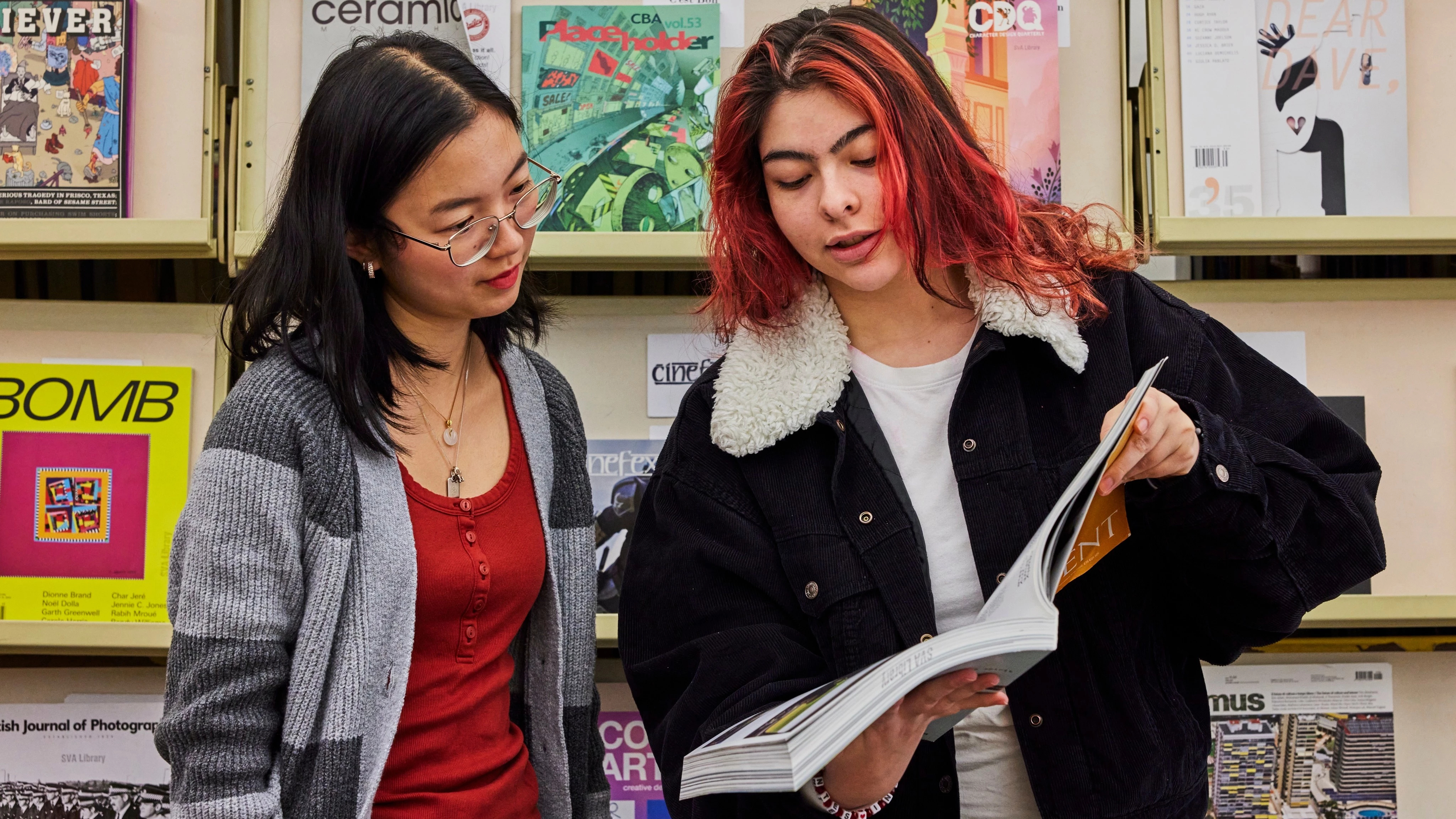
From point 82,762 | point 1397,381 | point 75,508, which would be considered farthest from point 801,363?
point 82,762

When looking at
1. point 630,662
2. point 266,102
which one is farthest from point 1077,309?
point 266,102

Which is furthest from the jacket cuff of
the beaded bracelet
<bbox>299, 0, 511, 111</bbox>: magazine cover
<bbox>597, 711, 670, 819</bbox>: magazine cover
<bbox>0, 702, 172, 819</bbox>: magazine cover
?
<bbox>0, 702, 172, 819</bbox>: magazine cover

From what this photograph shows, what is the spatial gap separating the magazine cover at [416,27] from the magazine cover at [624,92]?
4 cm

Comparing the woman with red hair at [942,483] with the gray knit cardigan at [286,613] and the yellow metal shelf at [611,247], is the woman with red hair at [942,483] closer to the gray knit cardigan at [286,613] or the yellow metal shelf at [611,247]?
the gray knit cardigan at [286,613]

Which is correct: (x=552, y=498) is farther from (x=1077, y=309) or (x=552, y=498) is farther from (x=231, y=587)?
(x=1077, y=309)

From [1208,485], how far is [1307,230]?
824mm

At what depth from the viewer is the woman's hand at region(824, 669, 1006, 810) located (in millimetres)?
748

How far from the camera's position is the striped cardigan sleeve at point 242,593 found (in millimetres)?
972

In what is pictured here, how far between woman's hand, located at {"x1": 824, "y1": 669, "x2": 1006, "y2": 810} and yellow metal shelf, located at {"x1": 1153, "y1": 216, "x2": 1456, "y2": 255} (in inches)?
Result: 37.6

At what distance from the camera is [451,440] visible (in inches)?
47.4

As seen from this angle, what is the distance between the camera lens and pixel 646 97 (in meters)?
1.62

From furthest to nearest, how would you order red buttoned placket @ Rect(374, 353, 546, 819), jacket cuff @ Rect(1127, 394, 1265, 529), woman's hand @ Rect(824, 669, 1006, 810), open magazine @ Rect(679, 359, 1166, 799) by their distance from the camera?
1. red buttoned placket @ Rect(374, 353, 546, 819)
2. jacket cuff @ Rect(1127, 394, 1265, 529)
3. woman's hand @ Rect(824, 669, 1006, 810)
4. open magazine @ Rect(679, 359, 1166, 799)

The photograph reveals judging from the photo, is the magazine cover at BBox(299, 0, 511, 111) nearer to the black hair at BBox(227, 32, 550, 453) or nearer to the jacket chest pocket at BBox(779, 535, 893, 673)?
the black hair at BBox(227, 32, 550, 453)

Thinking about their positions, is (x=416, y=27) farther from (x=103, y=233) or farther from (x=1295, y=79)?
(x=1295, y=79)
